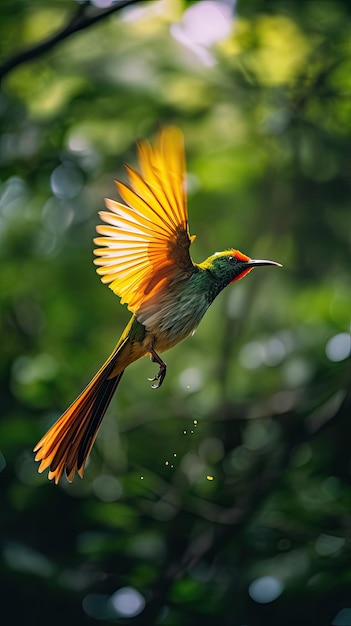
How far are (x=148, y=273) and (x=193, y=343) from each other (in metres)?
1.11

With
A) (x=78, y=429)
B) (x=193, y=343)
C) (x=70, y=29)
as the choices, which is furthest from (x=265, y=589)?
(x=78, y=429)

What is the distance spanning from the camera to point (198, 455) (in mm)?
1499

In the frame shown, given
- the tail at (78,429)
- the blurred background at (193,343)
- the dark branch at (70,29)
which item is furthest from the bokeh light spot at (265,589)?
the tail at (78,429)

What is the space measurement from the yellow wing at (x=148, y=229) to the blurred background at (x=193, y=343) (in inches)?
39.5

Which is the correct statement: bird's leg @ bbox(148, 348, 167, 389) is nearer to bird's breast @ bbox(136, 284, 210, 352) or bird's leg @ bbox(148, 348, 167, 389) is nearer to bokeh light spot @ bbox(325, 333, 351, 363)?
bird's breast @ bbox(136, 284, 210, 352)

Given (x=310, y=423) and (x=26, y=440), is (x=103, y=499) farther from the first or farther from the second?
(x=310, y=423)

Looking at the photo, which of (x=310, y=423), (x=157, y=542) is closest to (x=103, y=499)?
(x=157, y=542)

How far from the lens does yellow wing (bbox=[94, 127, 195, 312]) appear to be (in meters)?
0.33

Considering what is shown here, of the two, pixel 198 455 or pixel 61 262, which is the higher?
pixel 61 262

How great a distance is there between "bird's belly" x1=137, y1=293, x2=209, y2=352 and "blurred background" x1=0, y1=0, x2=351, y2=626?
3.23 feet

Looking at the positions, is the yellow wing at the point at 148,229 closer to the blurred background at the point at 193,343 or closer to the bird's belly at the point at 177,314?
the bird's belly at the point at 177,314

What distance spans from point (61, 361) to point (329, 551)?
574 mm

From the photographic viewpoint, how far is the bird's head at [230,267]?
42 centimetres

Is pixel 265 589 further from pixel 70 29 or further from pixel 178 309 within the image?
pixel 178 309
